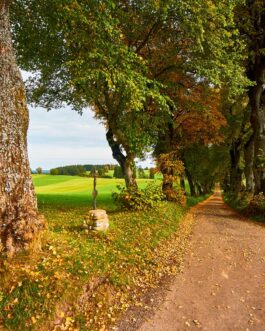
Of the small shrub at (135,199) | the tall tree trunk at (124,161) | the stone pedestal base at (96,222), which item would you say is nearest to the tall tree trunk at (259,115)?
the small shrub at (135,199)

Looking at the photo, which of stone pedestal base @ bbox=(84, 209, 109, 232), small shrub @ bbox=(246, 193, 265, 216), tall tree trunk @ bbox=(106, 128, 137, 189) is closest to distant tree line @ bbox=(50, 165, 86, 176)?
tall tree trunk @ bbox=(106, 128, 137, 189)

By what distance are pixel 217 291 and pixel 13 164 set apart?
637cm

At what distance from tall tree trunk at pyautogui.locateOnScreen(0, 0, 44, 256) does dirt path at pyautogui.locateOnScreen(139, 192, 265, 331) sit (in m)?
3.78

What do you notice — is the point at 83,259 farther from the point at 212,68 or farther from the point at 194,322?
the point at 212,68

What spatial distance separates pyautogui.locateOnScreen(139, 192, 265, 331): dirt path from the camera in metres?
6.48

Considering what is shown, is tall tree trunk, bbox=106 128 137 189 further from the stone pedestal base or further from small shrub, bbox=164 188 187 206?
the stone pedestal base

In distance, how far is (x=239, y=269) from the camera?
9.66 m

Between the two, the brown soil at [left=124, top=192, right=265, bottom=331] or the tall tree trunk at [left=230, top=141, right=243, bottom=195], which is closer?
the brown soil at [left=124, top=192, right=265, bottom=331]

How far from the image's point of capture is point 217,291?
26.3ft

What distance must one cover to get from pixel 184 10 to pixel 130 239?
9.98 meters

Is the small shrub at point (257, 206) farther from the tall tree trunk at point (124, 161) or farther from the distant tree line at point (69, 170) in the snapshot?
the distant tree line at point (69, 170)

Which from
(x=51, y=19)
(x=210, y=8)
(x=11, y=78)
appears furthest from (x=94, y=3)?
(x=210, y=8)

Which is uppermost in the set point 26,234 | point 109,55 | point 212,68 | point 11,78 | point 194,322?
point 212,68

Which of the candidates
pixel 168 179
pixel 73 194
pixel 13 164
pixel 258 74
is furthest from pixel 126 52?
pixel 73 194
